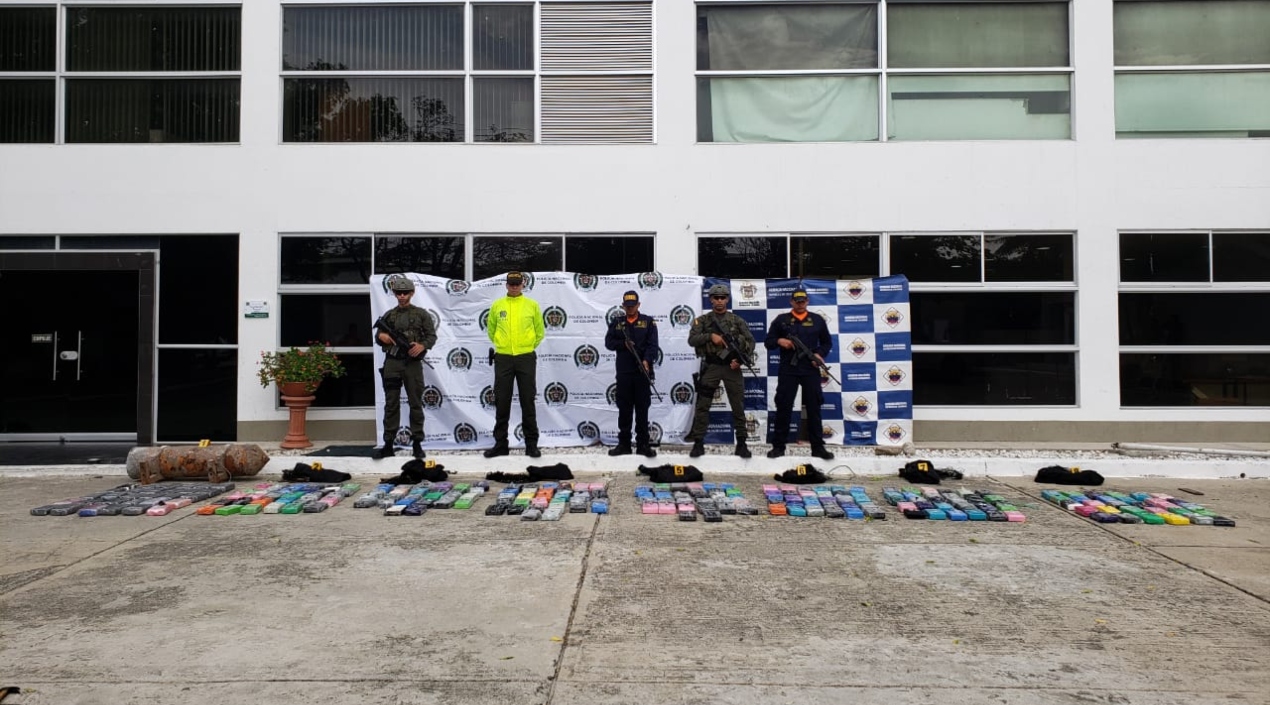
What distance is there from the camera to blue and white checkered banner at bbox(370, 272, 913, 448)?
976cm

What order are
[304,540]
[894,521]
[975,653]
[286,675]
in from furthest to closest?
1. [894,521]
2. [304,540]
3. [975,653]
4. [286,675]

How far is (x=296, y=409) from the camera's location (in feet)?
32.8

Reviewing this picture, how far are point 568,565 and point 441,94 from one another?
768 centimetres

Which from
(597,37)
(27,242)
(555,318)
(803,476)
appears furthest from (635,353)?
(27,242)

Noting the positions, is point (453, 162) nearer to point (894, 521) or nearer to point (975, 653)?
point (894, 521)

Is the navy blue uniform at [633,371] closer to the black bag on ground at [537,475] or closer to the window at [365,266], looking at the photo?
the black bag on ground at [537,475]

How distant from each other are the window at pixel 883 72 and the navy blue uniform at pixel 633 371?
317 centimetres

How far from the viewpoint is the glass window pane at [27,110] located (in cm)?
1084

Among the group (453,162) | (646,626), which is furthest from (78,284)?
(646,626)

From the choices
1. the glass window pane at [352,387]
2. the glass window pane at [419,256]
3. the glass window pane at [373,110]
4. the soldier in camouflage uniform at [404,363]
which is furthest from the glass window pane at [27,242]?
the soldier in camouflage uniform at [404,363]

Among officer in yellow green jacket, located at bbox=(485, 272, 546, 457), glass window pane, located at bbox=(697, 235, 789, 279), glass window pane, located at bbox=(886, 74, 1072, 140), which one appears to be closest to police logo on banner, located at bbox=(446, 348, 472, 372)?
officer in yellow green jacket, located at bbox=(485, 272, 546, 457)

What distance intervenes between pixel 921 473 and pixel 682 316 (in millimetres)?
3350

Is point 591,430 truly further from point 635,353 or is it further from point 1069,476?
point 1069,476

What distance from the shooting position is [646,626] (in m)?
4.32
